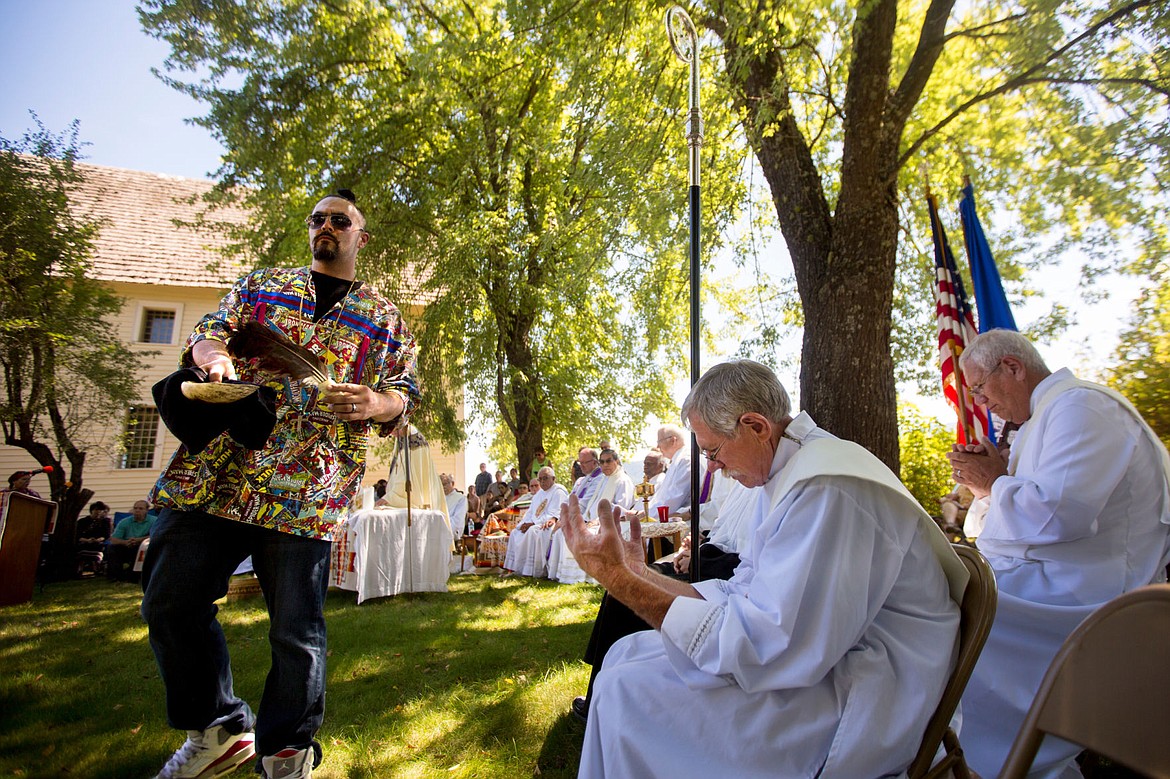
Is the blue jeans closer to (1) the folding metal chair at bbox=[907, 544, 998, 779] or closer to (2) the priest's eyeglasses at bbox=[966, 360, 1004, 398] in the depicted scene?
(1) the folding metal chair at bbox=[907, 544, 998, 779]

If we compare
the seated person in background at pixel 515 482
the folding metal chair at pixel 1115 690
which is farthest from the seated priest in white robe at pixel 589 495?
the folding metal chair at pixel 1115 690

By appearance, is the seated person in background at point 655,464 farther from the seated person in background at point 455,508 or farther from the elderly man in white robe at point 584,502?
the seated person in background at point 455,508

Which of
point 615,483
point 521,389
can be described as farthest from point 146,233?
point 615,483

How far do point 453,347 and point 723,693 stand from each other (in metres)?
12.7

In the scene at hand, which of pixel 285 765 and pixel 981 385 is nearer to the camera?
pixel 285 765

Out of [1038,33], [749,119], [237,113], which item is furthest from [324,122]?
[1038,33]

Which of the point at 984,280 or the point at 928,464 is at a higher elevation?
the point at 984,280

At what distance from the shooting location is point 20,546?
26.2ft

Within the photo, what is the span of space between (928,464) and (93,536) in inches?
597

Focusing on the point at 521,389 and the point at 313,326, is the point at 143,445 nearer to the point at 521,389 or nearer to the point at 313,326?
the point at 521,389

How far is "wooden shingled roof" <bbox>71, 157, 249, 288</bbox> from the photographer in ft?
64.9

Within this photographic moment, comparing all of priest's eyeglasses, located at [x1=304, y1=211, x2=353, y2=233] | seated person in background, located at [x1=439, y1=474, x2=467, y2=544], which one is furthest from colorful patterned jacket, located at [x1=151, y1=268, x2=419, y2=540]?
seated person in background, located at [x1=439, y1=474, x2=467, y2=544]

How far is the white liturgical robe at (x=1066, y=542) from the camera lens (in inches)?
88.7

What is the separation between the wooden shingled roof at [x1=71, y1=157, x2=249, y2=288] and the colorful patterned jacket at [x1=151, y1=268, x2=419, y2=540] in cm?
1736
